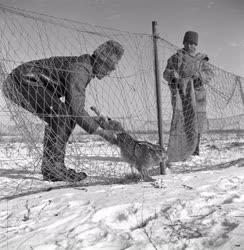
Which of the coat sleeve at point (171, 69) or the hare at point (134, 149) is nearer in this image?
the hare at point (134, 149)

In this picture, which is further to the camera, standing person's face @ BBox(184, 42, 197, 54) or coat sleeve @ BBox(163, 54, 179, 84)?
standing person's face @ BBox(184, 42, 197, 54)

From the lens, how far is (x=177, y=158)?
4777mm

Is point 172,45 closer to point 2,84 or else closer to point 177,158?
point 177,158

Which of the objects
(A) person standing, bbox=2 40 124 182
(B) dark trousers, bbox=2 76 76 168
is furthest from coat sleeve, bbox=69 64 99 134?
(B) dark trousers, bbox=2 76 76 168

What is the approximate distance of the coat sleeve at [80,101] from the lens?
3227 mm

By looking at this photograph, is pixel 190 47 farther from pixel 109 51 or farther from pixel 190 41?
pixel 109 51

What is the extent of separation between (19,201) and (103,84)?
58.4 inches

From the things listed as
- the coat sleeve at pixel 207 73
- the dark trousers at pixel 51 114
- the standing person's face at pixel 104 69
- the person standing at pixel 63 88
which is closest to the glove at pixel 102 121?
the person standing at pixel 63 88

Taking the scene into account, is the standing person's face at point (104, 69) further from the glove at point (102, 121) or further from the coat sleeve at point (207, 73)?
the coat sleeve at point (207, 73)

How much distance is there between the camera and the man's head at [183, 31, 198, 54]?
542cm

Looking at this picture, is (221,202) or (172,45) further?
(172,45)

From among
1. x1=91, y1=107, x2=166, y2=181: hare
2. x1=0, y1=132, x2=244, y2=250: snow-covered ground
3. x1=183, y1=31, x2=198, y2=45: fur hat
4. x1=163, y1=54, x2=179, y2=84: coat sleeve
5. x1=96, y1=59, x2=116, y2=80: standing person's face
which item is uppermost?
x1=183, y1=31, x2=198, y2=45: fur hat

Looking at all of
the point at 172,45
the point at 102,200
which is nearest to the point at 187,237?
the point at 102,200

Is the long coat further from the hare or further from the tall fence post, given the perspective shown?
the hare
